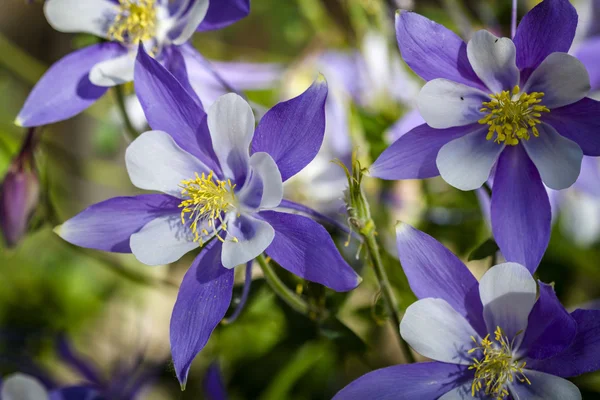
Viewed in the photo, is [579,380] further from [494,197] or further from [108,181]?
[108,181]

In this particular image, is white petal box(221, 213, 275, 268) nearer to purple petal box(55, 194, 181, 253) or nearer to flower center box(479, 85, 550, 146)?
purple petal box(55, 194, 181, 253)

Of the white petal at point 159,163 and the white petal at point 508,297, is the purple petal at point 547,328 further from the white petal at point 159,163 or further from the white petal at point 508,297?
the white petal at point 159,163

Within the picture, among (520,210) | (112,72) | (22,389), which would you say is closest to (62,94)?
(112,72)

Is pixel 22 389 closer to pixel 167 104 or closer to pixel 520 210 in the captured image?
pixel 167 104

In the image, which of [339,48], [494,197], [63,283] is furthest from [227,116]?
[63,283]

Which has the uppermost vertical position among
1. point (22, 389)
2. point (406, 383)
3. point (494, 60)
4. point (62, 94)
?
point (494, 60)

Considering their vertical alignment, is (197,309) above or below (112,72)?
below
